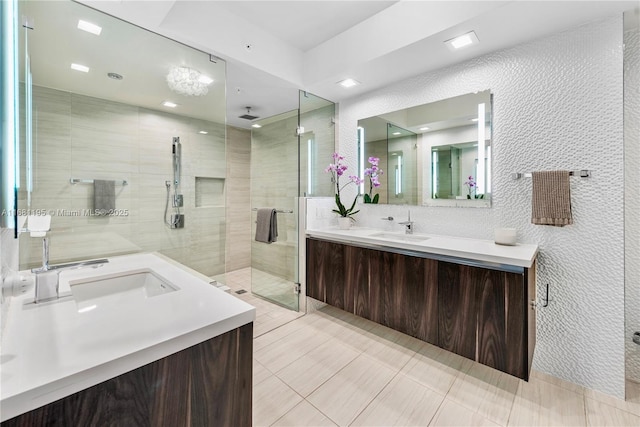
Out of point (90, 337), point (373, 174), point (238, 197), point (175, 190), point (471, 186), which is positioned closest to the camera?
point (90, 337)

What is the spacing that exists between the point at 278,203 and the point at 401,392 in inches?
86.2

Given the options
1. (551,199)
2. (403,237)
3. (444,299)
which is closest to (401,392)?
(444,299)

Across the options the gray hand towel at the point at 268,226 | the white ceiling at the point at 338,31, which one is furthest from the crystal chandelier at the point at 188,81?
the gray hand towel at the point at 268,226

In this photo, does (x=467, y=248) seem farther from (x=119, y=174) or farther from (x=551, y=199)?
(x=119, y=174)

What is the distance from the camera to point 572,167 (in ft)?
5.89

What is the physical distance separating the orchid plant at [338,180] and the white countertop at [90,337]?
1918mm

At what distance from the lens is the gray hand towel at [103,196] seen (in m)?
1.66

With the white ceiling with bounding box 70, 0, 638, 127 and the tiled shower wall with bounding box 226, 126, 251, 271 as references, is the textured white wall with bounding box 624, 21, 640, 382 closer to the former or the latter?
the white ceiling with bounding box 70, 0, 638, 127

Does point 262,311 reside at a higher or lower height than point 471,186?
lower

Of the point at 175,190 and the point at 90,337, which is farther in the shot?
the point at 175,190

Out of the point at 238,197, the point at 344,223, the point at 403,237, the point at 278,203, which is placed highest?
the point at 238,197

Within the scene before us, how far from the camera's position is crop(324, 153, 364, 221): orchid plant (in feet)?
9.35

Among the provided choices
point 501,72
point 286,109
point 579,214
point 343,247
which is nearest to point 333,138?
point 286,109

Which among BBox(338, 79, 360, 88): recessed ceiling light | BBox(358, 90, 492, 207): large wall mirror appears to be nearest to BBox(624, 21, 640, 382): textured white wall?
BBox(358, 90, 492, 207): large wall mirror
